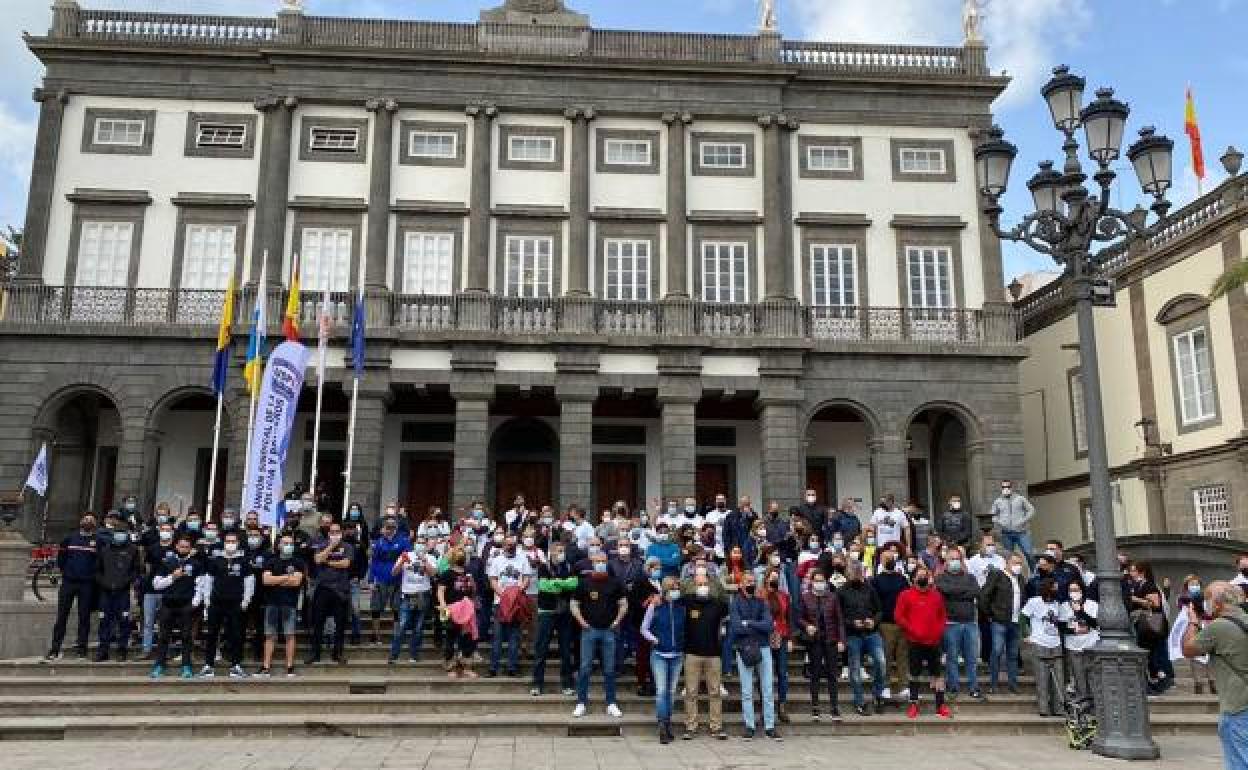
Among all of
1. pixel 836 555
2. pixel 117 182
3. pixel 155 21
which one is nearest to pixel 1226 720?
pixel 836 555

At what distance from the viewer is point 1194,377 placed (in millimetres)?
21734

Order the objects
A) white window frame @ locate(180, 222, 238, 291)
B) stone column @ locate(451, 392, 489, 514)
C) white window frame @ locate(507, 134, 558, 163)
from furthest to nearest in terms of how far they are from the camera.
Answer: white window frame @ locate(507, 134, 558, 163) < white window frame @ locate(180, 222, 238, 291) < stone column @ locate(451, 392, 489, 514)

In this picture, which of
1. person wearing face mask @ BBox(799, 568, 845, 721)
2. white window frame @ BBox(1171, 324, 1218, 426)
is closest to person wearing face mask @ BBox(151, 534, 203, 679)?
person wearing face mask @ BBox(799, 568, 845, 721)

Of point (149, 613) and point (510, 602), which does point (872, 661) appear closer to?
point (510, 602)

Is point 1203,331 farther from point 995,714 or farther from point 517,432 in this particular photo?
Answer: point 517,432

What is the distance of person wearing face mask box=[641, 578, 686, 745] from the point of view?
35.1 feet

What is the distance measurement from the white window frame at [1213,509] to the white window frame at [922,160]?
10.3 m

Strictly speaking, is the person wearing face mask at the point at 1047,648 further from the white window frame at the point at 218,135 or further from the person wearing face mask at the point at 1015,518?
the white window frame at the point at 218,135

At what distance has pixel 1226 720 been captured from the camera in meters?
7.21

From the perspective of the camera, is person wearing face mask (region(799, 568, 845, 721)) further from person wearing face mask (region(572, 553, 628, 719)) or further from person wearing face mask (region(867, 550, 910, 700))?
person wearing face mask (region(572, 553, 628, 719))

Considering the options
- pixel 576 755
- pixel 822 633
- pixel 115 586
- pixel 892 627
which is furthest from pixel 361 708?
pixel 892 627

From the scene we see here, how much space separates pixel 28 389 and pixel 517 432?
11.9 meters

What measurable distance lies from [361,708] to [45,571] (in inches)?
448

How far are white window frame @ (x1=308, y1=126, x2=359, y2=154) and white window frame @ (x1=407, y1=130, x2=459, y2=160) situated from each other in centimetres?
140
